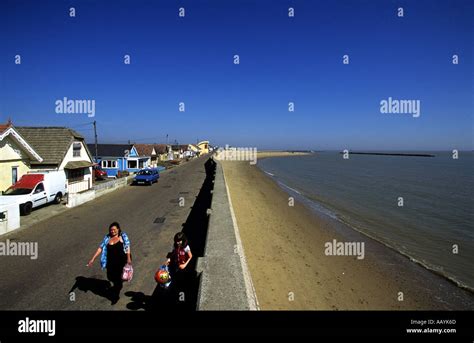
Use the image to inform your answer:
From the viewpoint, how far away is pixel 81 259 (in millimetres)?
9320

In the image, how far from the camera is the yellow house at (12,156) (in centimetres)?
1698

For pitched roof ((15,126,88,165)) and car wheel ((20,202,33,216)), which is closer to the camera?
car wheel ((20,202,33,216))

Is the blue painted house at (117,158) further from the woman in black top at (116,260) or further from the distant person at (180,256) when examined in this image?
the distant person at (180,256)

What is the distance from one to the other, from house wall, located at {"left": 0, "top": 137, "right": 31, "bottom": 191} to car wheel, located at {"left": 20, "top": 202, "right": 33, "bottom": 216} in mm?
3151

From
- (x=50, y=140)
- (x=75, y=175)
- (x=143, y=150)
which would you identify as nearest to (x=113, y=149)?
(x=143, y=150)

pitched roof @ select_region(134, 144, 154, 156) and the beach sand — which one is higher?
pitched roof @ select_region(134, 144, 154, 156)

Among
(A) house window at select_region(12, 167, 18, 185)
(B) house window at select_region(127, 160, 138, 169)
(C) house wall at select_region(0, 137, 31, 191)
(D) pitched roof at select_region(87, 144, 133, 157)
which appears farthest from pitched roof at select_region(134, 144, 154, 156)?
(A) house window at select_region(12, 167, 18, 185)

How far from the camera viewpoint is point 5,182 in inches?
Answer: 678

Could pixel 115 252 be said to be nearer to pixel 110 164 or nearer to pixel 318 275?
pixel 318 275

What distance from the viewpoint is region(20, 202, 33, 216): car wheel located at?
49.0 ft

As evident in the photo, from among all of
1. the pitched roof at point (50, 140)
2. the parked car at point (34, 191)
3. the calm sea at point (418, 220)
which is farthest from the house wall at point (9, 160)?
the calm sea at point (418, 220)

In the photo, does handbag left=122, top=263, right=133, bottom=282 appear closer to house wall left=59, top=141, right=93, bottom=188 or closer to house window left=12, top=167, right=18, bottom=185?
house window left=12, top=167, right=18, bottom=185

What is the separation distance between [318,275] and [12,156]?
19.3 meters

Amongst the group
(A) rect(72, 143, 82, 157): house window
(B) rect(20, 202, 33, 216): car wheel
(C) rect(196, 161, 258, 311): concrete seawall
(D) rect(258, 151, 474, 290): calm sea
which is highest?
(A) rect(72, 143, 82, 157): house window
